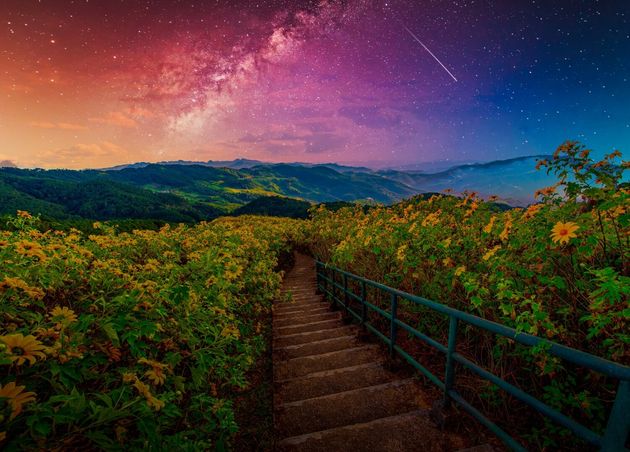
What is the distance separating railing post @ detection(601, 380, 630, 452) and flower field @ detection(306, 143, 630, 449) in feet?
1.36

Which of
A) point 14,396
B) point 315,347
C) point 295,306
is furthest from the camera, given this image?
point 295,306

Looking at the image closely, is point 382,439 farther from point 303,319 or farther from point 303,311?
point 303,311

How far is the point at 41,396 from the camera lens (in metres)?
1.54

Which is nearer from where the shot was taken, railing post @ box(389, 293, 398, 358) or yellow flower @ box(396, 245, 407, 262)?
railing post @ box(389, 293, 398, 358)

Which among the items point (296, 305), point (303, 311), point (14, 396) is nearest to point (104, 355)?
point (14, 396)

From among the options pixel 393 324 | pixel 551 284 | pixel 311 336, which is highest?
pixel 551 284

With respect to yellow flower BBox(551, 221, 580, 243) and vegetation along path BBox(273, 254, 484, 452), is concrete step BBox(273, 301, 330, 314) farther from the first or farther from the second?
yellow flower BBox(551, 221, 580, 243)

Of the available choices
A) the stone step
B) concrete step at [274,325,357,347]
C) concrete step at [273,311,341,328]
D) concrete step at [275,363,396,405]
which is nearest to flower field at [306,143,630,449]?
concrete step at [275,363,396,405]

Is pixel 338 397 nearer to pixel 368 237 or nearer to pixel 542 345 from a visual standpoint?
pixel 542 345

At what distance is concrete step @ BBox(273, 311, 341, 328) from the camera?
22.6ft

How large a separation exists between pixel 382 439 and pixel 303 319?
4644mm

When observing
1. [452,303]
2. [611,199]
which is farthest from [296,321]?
[611,199]

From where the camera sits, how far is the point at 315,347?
5086mm

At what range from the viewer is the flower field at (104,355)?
1270 millimetres
